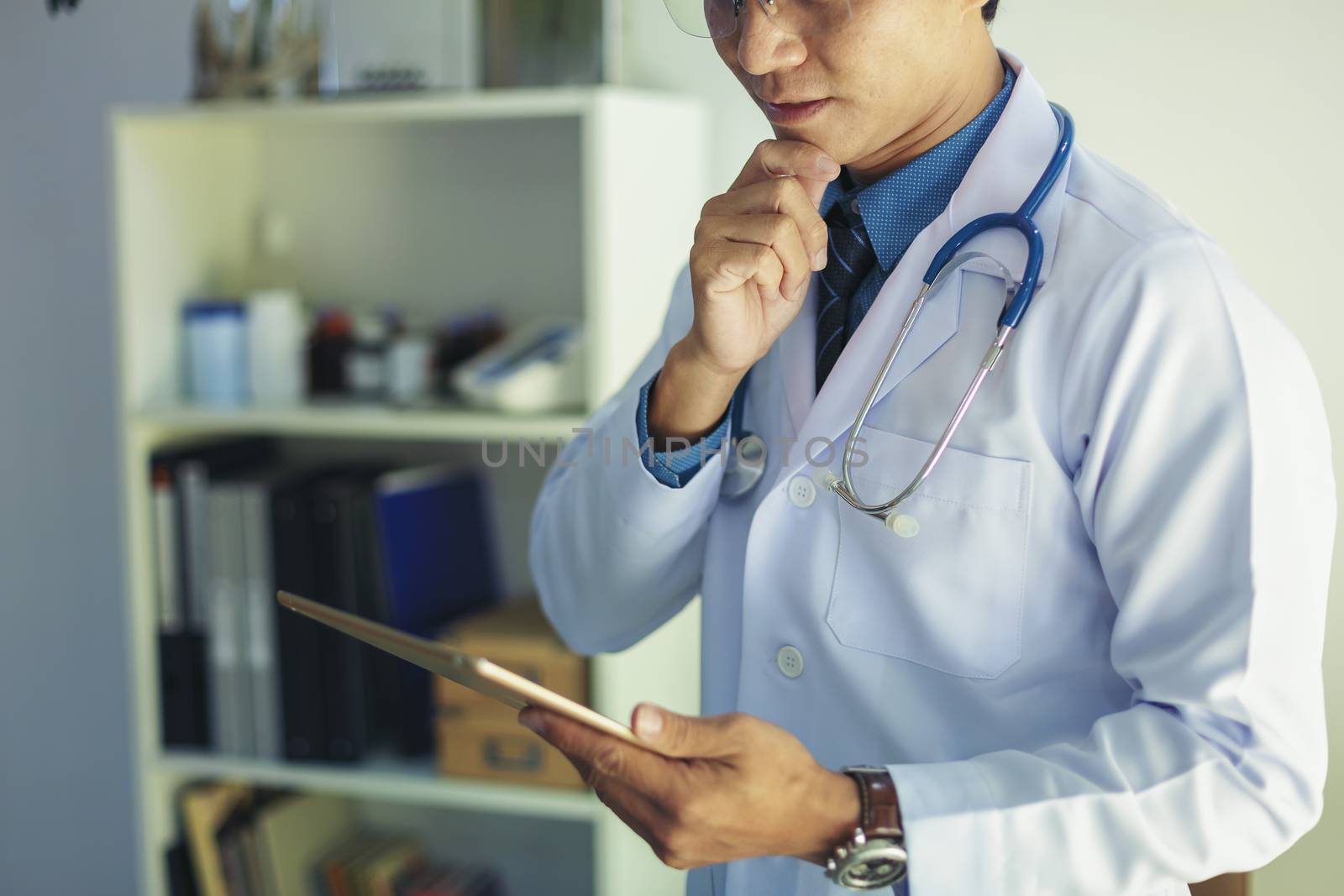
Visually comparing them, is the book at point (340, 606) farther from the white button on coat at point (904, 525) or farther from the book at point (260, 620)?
the white button on coat at point (904, 525)

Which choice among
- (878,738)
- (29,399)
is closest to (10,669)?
(29,399)

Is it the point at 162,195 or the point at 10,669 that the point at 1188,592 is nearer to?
the point at 162,195

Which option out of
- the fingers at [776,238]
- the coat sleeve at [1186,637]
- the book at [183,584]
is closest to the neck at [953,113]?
the fingers at [776,238]

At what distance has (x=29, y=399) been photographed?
91.0 inches

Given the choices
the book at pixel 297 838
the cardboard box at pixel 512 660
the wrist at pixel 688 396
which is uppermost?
the wrist at pixel 688 396

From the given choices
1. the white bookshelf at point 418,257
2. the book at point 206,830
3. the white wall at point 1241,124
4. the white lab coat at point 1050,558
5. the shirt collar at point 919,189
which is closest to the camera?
the white lab coat at point 1050,558

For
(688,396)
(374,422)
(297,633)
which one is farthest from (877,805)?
(297,633)

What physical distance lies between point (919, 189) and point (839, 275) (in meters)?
0.11

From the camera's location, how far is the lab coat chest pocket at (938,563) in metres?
0.86

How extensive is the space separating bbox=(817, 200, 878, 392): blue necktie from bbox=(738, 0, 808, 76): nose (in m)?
0.18

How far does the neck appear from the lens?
93 cm

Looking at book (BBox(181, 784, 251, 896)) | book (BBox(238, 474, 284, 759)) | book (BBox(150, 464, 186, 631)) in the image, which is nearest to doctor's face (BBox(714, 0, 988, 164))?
book (BBox(238, 474, 284, 759))

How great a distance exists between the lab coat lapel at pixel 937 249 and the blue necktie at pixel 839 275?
5cm

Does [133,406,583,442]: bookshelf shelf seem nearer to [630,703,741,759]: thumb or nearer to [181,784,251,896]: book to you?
[181,784,251,896]: book
